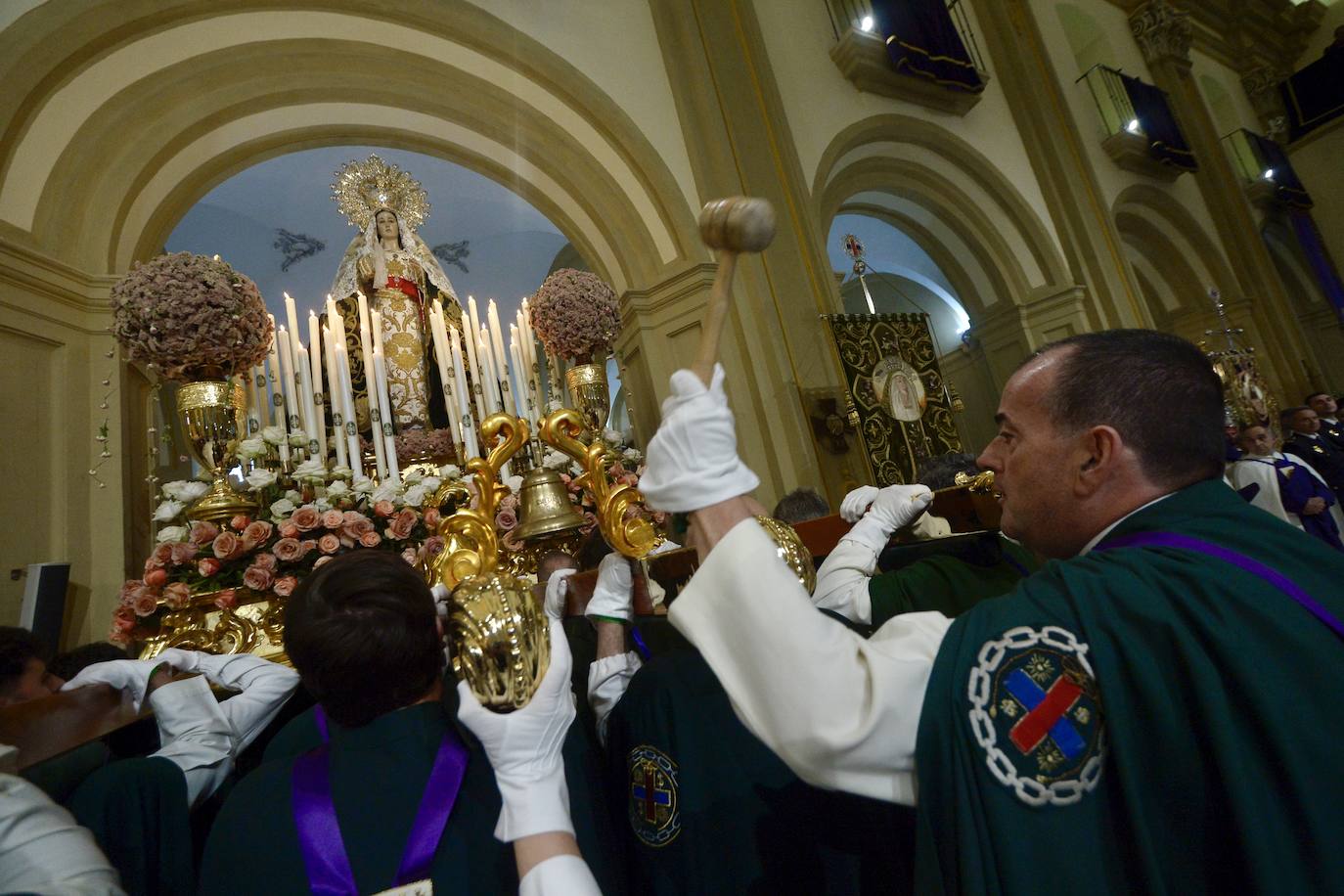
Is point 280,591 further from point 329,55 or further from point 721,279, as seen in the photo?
point 329,55

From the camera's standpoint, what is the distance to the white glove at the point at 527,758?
90 centimetres

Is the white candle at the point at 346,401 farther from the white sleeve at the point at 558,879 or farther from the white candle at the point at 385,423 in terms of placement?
the white sleeve at the point at 558,879

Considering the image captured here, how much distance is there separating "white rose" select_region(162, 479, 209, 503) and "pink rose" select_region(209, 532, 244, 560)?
0.96 feet

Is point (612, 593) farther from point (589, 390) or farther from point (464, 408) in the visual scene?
point (464, 408)

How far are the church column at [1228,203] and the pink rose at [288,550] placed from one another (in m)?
12.4

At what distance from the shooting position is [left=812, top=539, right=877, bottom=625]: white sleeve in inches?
63.4

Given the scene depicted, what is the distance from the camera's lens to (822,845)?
3.89 ft

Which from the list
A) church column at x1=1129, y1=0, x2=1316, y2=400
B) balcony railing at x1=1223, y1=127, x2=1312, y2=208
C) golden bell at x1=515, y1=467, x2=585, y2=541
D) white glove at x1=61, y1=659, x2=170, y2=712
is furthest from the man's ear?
balcony railing at x1=1223, y1=127, x2=1312, y2=208

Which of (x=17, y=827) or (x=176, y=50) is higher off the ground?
(x=176, y=50)

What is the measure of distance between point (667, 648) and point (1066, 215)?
28.2ft

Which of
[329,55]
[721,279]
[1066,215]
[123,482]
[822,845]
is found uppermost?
[329,55]

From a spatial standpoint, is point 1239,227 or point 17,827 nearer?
point 17,827

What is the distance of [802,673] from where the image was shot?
0.82 metres

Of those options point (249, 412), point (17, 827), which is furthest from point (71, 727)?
point (249, 412)
